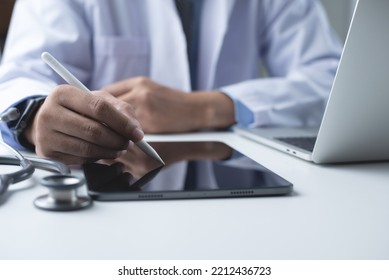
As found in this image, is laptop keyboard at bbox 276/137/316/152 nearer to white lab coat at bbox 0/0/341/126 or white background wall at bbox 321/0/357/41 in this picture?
white lab coat at bbox 0/0/341/126

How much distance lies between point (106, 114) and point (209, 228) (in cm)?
22

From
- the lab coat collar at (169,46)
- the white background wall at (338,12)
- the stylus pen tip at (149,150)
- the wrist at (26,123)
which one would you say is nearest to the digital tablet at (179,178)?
the stylus pen tip at (149,150)

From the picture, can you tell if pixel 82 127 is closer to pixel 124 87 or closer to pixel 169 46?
pixel 124 87

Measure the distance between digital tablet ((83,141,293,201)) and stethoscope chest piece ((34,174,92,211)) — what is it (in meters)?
0.02

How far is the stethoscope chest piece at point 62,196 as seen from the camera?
0.34 metres

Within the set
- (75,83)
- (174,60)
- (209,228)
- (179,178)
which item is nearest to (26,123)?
(75,83)

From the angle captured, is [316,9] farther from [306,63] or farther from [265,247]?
[265,247]

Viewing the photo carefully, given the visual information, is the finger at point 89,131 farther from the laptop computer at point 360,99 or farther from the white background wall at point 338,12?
the white background wall at point 338,12

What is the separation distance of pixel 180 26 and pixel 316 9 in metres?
0.39

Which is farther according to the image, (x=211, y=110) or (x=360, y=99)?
(x=211, y=110)

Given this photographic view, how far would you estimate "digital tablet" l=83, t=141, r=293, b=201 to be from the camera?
15.2 inches

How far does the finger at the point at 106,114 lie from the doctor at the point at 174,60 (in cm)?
4

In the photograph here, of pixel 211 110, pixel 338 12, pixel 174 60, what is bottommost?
pixel 211 110

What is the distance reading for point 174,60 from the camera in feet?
3.65
